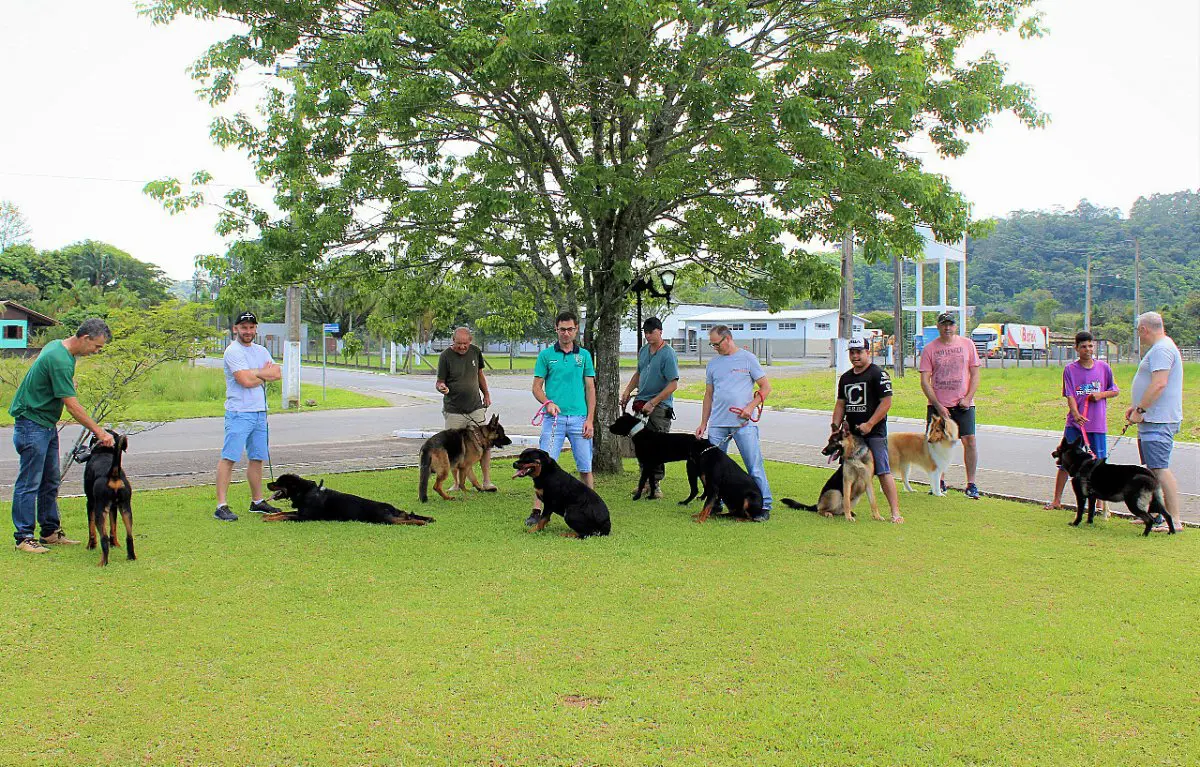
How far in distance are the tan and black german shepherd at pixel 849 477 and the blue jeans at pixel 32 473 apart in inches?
258

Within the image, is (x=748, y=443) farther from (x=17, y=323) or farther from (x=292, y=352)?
(x=17, y=323)

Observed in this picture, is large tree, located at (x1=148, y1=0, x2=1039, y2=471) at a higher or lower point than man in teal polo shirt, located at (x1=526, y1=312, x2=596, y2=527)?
higher

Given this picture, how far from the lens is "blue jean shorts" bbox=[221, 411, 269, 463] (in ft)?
24.8

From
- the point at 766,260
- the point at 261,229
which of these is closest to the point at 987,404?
the point at 766,260

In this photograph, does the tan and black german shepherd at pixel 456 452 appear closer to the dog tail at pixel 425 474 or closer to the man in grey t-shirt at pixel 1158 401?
the dog tail at pixel 425 474

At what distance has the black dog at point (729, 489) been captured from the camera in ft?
25.4

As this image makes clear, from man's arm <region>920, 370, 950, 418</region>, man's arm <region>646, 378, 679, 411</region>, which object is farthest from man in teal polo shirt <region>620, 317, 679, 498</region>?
man's arm <region>920, 370, 950, 418</region>

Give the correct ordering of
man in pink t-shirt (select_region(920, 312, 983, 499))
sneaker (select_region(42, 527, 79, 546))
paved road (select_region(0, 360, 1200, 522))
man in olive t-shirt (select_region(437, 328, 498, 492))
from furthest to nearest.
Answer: paved road (select_region(0, 360, 1200, 522)) < man in olive t-shirt (select_region(437, 328, 498, 492)) < man in pink t-shirt (select_region(920, 312, 983, 499)) < sneaker (select_region(42, 527, 79, 546))

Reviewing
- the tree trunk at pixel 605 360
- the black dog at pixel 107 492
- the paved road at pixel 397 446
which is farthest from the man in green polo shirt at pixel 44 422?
the tree trunk at pixel 605 360

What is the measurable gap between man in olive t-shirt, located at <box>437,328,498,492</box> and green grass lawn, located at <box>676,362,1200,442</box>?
13.0 metres

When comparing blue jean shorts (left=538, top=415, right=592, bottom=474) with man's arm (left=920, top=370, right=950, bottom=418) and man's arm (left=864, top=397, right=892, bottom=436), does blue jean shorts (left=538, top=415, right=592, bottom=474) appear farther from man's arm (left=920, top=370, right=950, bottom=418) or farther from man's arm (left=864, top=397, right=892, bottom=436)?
man's arm (left=920, top=370, right=950, bottom=418)

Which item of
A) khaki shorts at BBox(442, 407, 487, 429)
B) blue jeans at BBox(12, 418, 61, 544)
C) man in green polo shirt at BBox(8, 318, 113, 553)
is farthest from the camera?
khaki shorts at BBox(442, 407, 487, 429)

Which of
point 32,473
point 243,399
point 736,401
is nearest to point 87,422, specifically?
point 32,473

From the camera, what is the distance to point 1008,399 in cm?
2247
